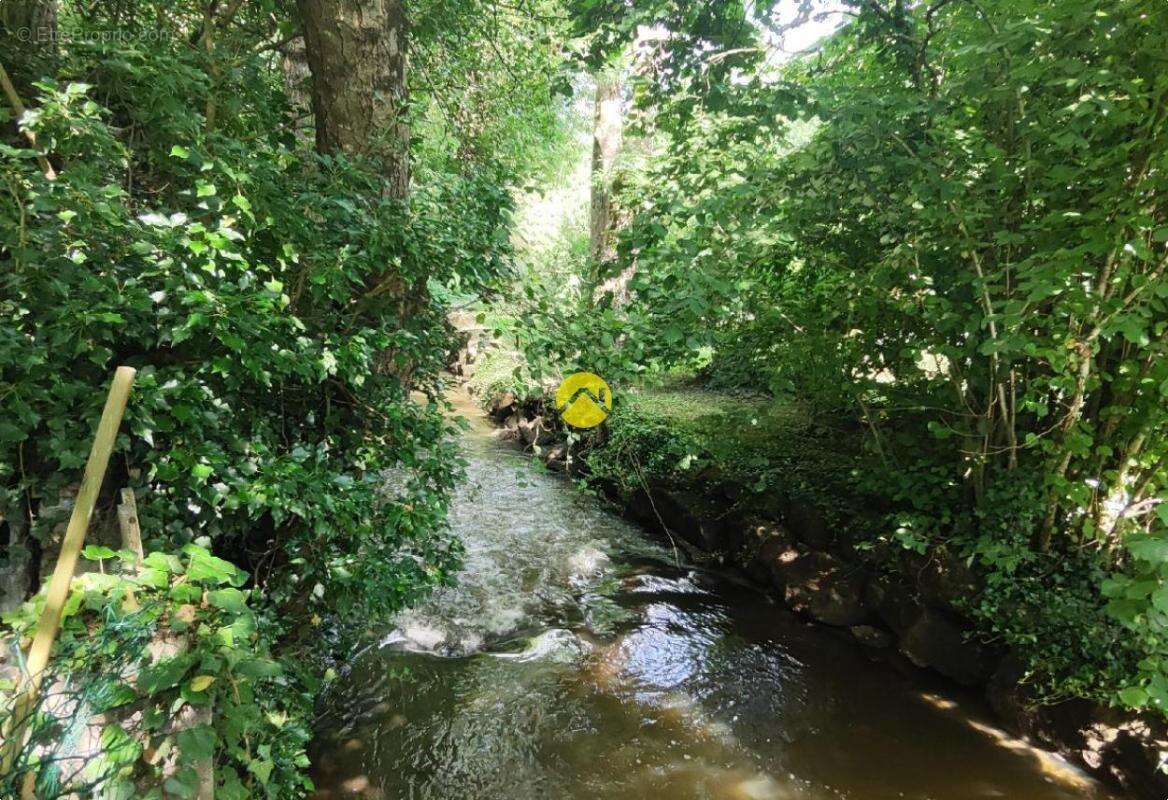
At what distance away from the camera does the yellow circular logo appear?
2891 millimetres

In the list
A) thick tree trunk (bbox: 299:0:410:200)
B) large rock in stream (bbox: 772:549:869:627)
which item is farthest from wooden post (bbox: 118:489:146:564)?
large rock in stream (bbox: 772:549:869:627)

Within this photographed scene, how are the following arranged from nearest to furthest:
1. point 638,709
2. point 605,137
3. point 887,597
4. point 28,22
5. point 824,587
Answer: point 28,22, point 638,709, point 887,597, point 824,587, point 605,137

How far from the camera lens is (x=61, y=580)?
1.43 meters

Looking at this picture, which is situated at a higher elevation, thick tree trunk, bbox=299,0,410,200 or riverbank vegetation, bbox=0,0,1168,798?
thick tree trunk, bbox=299,0,410,200

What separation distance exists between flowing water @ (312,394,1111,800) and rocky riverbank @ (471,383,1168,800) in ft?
0.50

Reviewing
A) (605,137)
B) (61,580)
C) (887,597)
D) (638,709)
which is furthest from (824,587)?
(605,137)

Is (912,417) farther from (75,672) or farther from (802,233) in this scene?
(75,672)

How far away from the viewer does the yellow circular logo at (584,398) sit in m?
2.89

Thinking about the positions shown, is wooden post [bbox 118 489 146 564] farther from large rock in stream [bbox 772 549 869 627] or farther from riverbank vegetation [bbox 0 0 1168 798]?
large rock in stream [bbox 772 549 869 627]

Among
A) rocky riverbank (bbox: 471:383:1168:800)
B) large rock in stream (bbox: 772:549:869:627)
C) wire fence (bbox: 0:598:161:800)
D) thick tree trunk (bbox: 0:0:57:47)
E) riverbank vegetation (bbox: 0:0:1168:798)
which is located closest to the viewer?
wire fence (bbox: 0:598:161:800)

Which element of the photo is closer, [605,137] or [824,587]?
[824,587]

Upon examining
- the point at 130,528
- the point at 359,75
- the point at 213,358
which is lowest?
the point at 130,528

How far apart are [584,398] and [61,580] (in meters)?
2.10

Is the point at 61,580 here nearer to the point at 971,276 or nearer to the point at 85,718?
the point at 85,718
